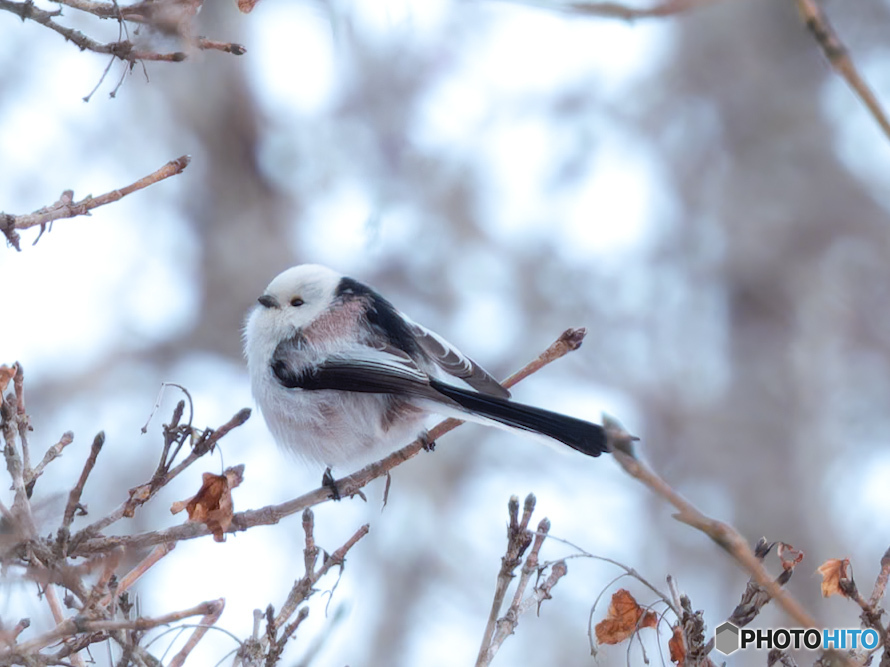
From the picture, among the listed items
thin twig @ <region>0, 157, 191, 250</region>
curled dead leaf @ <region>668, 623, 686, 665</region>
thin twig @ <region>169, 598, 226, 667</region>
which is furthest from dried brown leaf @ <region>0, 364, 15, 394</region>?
curled dead leaf @ <region>668, 623, 686, 665</region>

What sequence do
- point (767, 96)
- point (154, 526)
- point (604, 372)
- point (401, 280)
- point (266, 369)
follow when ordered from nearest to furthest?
point (266, 369) < point (154, 526) < point (401, 280) < point (604, 372) < point (767, 96)

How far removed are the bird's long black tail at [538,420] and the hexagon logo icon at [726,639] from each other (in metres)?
0.43

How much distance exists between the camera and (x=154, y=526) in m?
4.88

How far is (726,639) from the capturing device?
1.41 meters

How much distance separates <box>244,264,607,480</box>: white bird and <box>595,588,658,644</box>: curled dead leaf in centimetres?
77

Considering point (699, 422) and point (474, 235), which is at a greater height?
point (474, 235)

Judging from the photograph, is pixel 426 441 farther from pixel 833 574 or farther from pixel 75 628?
pixel 75 628

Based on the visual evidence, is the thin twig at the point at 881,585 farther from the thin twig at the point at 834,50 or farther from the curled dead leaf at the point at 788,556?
the thin twig at the point at 834,50

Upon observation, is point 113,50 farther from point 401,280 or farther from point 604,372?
point 604,372

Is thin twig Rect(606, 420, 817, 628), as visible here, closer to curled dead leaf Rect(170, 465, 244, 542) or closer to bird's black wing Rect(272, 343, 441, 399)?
curled dead leaf Rect(170, 465, 244, 542)

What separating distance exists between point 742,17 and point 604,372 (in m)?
2.87

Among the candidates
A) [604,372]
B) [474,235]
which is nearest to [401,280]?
[474,235]

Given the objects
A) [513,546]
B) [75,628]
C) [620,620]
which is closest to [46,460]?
[75,628]

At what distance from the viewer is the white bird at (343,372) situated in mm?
2371
